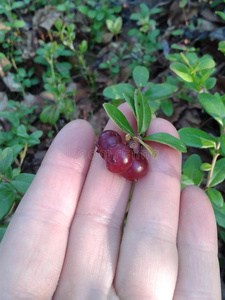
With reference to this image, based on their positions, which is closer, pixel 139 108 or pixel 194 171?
pixel 139 108

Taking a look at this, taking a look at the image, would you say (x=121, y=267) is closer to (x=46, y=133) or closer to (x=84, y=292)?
(x=84, y=292)

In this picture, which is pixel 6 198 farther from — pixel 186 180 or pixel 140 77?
pixel 140 77

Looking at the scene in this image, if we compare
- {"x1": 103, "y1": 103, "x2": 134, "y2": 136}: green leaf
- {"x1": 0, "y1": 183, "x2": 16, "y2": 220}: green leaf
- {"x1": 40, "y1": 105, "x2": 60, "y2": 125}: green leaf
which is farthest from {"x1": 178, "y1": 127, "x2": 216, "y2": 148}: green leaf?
{"x1": 40, "y1": 105, "x2": 60, "y2": 125}: green leaf

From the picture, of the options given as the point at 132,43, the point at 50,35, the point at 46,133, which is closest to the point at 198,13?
the point at 132,43

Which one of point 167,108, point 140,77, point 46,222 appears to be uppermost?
point 140,77

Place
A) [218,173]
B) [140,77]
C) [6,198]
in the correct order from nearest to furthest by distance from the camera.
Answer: [6,198], [218,173], [140,77]

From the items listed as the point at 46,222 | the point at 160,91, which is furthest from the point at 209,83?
the point at 46,222

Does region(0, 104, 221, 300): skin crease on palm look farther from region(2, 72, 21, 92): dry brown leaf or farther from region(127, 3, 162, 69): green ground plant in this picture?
region(2, 72, 21, 92): dry brown leaf
